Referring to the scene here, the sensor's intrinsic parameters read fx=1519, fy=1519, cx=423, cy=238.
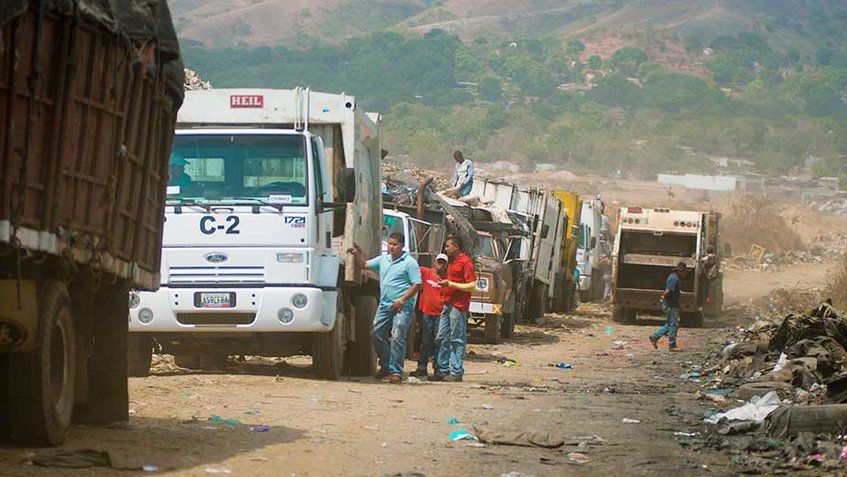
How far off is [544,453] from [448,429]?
4.43 feet

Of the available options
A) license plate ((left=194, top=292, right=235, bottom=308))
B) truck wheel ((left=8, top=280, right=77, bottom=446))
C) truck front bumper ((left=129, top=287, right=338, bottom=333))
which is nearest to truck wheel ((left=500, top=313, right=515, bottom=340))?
truck front bumper ((left=129, top=287, right=338, bottom=333))

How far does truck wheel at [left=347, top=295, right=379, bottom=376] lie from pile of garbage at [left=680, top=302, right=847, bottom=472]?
353 centimetres

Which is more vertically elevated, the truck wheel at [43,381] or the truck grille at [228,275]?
the truck grille at [228,275]

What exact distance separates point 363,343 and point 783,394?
4505 mm

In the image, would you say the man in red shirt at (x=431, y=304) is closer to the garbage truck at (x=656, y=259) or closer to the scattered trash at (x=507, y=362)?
the scattered trash at (x=507, y=362)

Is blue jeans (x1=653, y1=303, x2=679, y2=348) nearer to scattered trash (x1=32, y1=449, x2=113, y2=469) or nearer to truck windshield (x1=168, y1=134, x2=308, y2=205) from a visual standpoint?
truck windshield (x1=168, y1=134, x2=308, y2=205)

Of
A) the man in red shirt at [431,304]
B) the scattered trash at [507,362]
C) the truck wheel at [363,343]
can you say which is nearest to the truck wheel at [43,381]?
the truck wheel at [363,343]

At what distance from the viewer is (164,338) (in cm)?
1475

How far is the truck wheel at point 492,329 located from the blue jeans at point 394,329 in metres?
7.93

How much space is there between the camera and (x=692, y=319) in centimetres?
3253

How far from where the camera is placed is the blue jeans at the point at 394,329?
15.7 metres

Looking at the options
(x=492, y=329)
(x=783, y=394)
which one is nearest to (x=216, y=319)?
(x=783, y=394)

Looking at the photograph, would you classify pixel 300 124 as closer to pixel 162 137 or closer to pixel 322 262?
pixel 322 262

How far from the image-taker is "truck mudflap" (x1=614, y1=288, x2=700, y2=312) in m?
31.4
